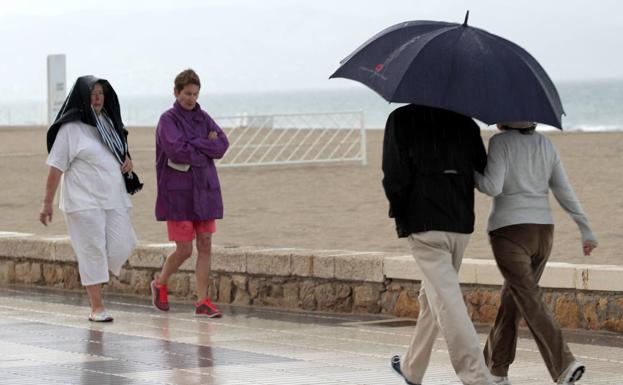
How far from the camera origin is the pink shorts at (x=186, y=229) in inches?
353

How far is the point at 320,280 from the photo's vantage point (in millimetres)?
9227

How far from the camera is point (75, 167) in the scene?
8711 mm

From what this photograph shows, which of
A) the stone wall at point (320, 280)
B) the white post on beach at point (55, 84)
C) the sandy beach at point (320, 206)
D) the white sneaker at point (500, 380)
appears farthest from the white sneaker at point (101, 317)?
the white post on beach at point (55, 84)

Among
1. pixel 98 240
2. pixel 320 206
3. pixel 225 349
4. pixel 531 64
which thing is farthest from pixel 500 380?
pixel 320 206

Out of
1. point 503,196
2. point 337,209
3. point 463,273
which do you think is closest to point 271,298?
point 463,273

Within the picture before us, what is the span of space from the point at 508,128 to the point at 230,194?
15.0 m

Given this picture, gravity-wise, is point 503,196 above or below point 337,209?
above

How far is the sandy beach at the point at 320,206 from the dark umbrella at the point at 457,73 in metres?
5.45

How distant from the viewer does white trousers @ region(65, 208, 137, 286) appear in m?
8.75

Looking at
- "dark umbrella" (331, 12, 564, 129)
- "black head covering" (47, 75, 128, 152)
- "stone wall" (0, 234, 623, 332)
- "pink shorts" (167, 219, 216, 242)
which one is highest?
Result: "dark umbrella" (331, 12, 564, 129)

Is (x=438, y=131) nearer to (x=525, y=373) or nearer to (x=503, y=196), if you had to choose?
(x=503, y=196)

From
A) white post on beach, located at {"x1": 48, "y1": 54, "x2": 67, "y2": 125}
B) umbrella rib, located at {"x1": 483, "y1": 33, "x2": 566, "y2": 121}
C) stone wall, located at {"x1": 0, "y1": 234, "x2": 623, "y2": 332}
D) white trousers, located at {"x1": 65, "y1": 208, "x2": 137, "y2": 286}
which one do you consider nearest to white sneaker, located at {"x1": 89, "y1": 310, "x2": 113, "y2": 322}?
white trousers, located at {"x1": 65, "y1": 208, "x2": 137, "y2": 286}

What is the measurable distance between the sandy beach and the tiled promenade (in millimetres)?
3323

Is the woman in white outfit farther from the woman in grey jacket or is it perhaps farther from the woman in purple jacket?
the woman in grey jacket
